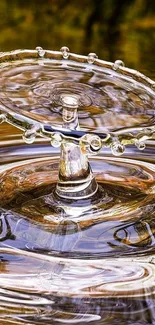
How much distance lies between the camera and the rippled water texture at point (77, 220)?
634 mm

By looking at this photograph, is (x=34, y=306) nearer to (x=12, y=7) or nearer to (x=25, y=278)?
(x=25, y=278)

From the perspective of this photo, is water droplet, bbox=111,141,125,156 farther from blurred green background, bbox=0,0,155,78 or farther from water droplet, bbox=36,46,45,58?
→ blurred green background, bbox=0,0,155,78

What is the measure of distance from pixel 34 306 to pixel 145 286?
0.09 meters

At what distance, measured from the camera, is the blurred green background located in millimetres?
1583

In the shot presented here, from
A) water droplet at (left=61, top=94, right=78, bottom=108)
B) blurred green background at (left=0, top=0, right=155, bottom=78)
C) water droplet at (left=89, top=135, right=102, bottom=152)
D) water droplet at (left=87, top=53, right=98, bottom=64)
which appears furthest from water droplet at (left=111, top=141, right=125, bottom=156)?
blurred green background at (left=0, top=0, right=155, bottom=78)

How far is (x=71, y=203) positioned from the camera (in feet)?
2.68

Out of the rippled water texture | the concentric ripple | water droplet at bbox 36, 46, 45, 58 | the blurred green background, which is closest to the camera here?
the rippled water texture

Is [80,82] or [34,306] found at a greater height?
[80,82]

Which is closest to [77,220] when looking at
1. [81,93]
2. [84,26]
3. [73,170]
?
[73,170]

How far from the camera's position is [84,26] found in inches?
74.9

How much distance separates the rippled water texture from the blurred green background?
0.56 meters

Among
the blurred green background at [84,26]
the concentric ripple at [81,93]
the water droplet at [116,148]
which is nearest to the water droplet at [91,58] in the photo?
the concentric ripple at [81,93]

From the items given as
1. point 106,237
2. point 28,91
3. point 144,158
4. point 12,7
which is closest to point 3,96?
point 28,91

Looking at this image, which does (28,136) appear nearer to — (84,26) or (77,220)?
(77,220)
